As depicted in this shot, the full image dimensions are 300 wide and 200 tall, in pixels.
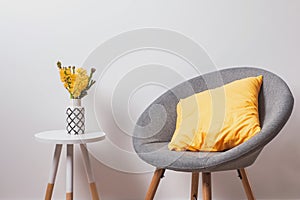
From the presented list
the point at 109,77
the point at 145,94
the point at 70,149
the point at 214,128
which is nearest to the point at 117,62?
the point at 109,77

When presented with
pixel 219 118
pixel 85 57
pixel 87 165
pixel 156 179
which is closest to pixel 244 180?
pixel 219 118

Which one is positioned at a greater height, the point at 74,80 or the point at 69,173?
the point at 74,80

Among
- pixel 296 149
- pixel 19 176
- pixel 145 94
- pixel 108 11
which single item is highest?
pixel 108 11

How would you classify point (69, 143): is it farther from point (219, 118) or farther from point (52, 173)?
point (219, 118)

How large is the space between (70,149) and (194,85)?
2.31 feet

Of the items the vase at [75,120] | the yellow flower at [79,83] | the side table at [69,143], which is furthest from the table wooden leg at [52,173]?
the yellow flower at [79,83]

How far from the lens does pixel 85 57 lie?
227 centimetres

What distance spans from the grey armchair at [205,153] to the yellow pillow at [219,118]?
0.19ft

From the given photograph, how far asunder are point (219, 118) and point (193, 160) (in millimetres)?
338

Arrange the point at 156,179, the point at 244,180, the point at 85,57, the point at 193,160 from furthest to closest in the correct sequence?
the point at 85,57 → the point at 244,180 → the point at 156,179 → the point at 193,160

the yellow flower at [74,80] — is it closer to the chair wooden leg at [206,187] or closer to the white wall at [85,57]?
the white wall at [85,57]

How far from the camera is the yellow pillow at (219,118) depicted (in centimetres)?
171

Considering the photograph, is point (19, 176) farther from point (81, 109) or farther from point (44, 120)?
point (81, 109)

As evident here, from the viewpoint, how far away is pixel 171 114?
2008 millimetres
